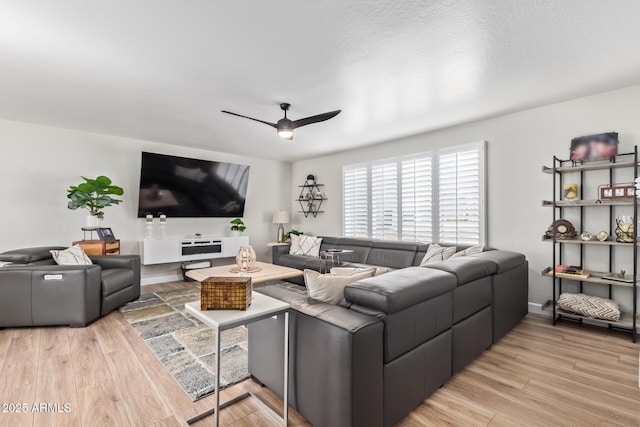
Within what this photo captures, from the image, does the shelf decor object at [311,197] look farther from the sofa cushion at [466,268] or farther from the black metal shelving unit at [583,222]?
the sofa cushion at [466,268]

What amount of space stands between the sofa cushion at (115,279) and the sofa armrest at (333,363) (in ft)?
9.14

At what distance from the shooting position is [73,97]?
10.8 feet

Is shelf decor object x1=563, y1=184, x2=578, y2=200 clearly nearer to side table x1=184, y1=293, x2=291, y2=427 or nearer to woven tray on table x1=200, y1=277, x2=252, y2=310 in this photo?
side table x1=184, y1=293, x2=291, y2=427

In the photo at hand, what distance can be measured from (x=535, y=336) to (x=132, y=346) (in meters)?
3.85

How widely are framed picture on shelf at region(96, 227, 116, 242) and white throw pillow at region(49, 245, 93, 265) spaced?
2.11ft

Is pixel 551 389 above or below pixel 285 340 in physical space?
below

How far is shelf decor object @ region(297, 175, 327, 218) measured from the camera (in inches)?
258

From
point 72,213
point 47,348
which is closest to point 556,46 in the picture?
point 47,348

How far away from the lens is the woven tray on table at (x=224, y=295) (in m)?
1.56

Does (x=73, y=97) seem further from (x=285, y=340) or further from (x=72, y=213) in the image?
(x=285, y=340)

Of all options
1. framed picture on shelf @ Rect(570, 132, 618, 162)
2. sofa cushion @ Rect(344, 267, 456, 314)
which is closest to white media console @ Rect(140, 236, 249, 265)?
sofa cushion @ Rect(344, 267, 456, 314)

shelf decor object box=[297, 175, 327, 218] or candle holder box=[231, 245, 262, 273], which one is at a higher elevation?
shelf decor object box=[297, 175, 327, 218]

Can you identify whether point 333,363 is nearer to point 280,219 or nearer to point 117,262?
point 117,262

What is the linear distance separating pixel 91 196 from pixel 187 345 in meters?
2.97
